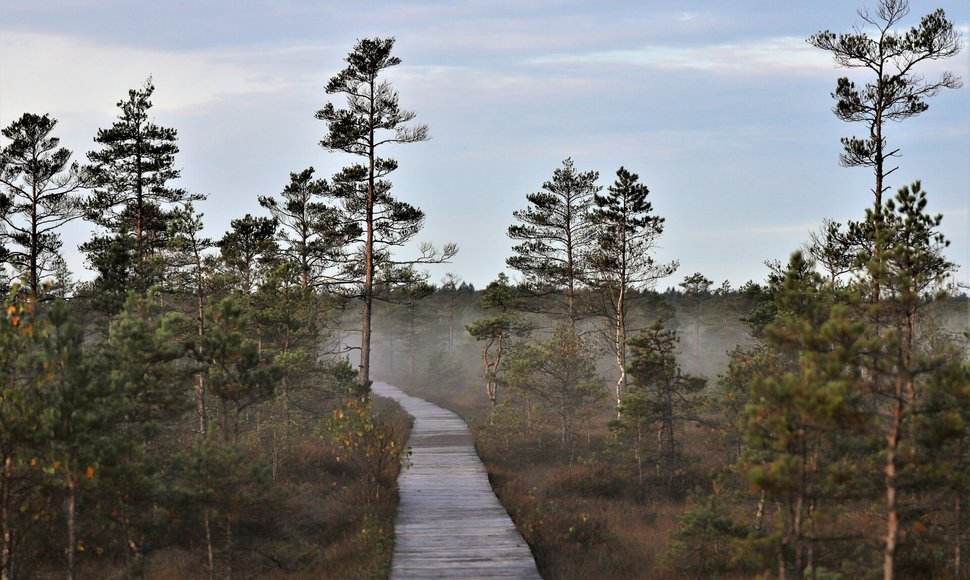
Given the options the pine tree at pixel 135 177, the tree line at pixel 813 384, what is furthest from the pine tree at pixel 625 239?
the pine tree at pixel 135 177

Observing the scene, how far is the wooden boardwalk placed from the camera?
13.2 meters

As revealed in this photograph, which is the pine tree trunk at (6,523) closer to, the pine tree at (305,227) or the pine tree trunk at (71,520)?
the pine tree trunk at (71,520)

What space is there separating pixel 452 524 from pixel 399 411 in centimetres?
2070

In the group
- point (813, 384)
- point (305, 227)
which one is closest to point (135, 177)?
point (305, 227)

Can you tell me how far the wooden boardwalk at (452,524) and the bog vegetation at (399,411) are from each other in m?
0.54

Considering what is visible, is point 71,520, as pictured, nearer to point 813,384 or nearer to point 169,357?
point 169,357

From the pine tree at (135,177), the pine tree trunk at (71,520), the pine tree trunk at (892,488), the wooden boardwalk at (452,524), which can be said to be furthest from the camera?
the pine tree at (135,177)

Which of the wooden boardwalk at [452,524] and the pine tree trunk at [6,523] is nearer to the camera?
the pine tree trunk at [6,523]

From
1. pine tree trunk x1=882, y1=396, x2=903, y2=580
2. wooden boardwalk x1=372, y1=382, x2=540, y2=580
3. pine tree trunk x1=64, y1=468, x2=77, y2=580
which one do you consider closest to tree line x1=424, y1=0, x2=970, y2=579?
pine tree trunk x1=882, y1=396, x2=903, y2=580

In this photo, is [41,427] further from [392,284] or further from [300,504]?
[392,284]

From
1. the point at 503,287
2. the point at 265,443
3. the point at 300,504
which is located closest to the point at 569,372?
the point at 503,287

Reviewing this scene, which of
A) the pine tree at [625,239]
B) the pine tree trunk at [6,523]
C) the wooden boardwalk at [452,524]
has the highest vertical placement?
the pine tree at [625,239]

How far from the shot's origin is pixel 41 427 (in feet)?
34.2

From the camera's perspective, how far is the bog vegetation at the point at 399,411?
10.2m
